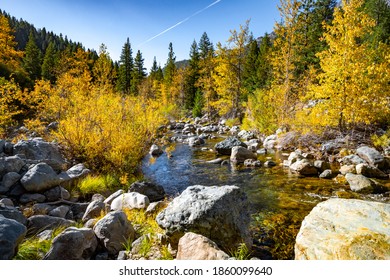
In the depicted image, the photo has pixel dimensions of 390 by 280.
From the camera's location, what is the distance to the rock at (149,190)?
22.0 feet

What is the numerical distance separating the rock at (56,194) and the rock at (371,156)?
10.5 meters

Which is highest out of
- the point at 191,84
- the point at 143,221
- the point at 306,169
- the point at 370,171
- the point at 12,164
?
the point at 191,84

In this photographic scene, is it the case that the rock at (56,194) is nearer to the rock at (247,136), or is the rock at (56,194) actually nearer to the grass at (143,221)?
the grass at (143,221)

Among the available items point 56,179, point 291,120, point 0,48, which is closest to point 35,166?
point 56,179

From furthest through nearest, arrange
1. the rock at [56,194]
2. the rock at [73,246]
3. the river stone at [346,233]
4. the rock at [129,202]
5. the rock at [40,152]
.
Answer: the rock at [40,152], the rock at [56,194], the rock at [129,202], the rock at [73,246], the river stone at [346,233]

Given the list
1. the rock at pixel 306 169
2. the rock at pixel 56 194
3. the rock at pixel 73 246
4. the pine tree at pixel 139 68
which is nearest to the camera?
the rock at pixel 73 246

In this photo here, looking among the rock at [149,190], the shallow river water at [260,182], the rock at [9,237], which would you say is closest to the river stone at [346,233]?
the shallow river water at [260,182]

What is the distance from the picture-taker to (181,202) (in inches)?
155

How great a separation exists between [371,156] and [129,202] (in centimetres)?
936

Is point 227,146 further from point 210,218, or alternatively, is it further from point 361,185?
point 210,218

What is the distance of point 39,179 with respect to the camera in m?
5.67

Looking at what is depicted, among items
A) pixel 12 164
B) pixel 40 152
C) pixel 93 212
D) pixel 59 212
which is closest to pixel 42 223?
pixel 59 212

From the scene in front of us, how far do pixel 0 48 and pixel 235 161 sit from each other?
29.3 meters

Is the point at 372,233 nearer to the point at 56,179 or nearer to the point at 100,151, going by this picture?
the point at 56,179
